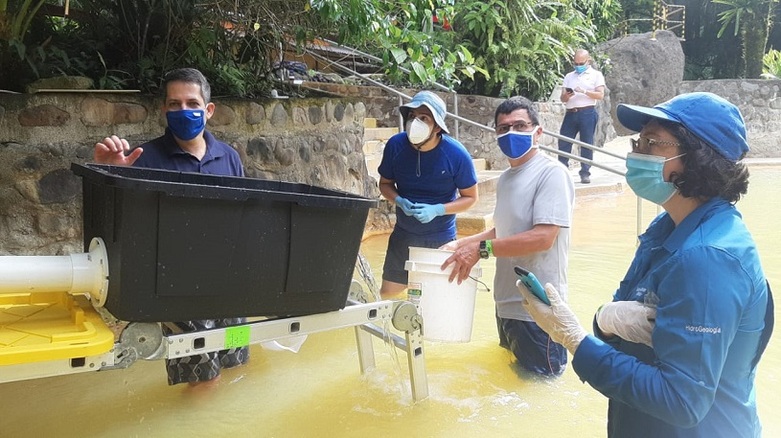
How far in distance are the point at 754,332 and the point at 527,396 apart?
170 centimetres

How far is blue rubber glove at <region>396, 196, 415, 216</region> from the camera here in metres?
3.71

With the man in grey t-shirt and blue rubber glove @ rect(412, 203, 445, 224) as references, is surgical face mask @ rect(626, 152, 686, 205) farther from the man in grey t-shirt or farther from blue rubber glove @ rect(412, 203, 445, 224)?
blue rubber glove @ rect(412, 203, 445, 224)

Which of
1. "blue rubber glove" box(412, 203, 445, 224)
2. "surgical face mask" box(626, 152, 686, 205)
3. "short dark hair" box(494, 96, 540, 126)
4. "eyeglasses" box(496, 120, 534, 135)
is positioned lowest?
"blue rubber glove" box(412, 203, 445, 224)

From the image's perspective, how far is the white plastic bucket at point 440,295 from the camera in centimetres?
303

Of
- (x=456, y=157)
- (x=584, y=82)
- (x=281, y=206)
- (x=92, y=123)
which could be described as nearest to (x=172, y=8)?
(x=92, y=123)

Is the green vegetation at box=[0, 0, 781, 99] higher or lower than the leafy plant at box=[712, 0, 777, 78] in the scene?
lower

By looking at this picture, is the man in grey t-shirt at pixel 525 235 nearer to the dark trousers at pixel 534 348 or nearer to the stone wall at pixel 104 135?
the dark trousers at pixel 534 348

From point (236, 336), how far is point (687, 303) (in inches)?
49.7

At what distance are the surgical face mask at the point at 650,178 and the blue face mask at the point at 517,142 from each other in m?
1.33

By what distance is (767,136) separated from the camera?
15.6 m

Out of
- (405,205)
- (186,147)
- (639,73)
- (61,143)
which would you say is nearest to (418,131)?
(405,205)

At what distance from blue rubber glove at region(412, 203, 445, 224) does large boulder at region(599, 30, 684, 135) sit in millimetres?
12978

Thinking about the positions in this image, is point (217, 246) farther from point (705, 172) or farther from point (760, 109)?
point (760, 109)

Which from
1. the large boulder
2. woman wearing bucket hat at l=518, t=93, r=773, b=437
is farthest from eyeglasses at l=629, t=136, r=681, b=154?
the large boulder
